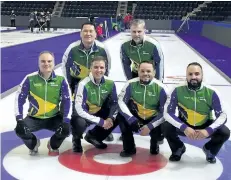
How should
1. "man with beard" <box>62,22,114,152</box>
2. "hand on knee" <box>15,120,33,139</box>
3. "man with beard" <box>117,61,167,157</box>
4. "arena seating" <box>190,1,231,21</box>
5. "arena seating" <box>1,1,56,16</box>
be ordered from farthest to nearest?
"arena seating" <box>1,1,56,16</box> < "arena seating" <box>190,1,231,21</box> < "man with beard" <box>62,22,114,152</box> < "man with beard" <box>117,61,167,157</box> < "hand on knee" <box>15,120,33,139</box>

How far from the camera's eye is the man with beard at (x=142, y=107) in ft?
13.3

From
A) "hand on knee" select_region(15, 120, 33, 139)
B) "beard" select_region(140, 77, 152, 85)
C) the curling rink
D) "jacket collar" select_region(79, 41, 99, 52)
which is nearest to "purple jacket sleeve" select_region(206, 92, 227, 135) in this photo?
the curling rink

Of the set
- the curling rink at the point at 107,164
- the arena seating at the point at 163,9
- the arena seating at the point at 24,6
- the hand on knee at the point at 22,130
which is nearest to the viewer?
the curling rink at the point at 107,164

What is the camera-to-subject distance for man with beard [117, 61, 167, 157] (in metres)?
4.05

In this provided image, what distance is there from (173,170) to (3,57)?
348 inches

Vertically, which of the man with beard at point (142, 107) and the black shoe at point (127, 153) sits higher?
the man with beard at point (142, 107)

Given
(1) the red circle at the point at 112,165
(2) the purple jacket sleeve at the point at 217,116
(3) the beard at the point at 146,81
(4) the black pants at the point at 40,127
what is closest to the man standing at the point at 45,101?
(4) the black pants at the point at 40,127

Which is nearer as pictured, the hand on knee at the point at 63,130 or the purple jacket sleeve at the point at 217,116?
the purple jacket sleeve at the point at 217,116

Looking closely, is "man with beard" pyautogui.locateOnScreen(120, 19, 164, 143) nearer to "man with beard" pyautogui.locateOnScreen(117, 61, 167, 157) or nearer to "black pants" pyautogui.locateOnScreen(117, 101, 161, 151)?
"man with beard" pyautogui.locateOnScreen(117, 61, 167, 157)

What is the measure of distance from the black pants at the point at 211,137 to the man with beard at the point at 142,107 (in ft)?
0.47

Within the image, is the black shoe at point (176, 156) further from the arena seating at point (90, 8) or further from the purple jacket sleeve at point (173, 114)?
the arena seating at point (90, 8)

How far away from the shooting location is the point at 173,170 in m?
3.79

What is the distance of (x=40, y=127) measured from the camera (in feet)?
13.6

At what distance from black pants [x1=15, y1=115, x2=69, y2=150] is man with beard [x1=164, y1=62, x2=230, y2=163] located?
1.01 metres
